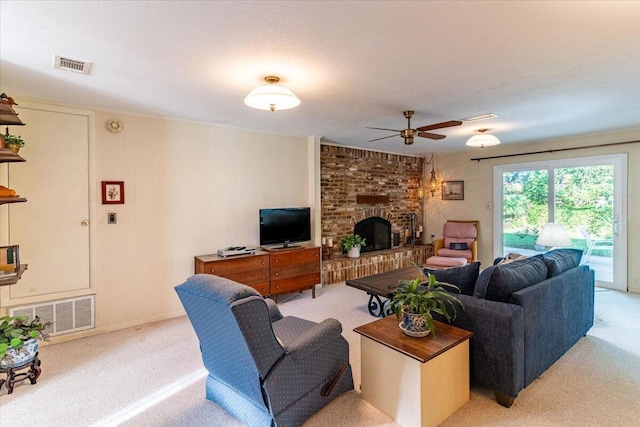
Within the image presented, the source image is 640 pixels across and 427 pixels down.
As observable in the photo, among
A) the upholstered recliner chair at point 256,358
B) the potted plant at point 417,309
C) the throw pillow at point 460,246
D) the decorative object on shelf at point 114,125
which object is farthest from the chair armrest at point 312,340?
the throw pillow at point 460,246

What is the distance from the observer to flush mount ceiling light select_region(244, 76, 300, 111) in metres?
2.35

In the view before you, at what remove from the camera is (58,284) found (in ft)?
10.6

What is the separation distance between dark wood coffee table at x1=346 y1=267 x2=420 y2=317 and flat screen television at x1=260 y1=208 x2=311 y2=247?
1.24 metres

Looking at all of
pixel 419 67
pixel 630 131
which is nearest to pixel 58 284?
pixel 419 67

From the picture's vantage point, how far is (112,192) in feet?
11.3

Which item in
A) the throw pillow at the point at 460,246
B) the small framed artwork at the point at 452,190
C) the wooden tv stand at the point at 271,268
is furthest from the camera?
the small framed artwork at the point at 452,190

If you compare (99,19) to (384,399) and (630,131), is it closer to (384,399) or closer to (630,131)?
(384,399)

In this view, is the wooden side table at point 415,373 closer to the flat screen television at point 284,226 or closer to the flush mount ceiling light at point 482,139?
the flat screen television at point 284,226

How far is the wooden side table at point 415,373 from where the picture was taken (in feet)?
6.09

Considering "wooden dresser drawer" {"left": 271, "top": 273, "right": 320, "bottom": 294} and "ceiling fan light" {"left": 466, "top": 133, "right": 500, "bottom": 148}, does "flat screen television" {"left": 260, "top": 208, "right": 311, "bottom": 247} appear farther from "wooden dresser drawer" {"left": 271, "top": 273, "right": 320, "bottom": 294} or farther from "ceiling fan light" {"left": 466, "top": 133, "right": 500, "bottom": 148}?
"ceiling fan light" {"left": 466, "top": 133, "right": 500, "bottom": 148}


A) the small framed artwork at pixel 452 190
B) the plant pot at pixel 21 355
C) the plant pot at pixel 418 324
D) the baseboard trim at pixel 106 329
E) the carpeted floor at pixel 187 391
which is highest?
the small framed artwork at pixel 452 190

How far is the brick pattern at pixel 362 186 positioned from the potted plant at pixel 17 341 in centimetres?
384

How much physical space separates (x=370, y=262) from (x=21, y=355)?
14.8 ft

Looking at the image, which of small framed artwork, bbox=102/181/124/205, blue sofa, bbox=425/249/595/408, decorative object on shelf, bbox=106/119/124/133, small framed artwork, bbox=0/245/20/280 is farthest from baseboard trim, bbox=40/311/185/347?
blue sofa, bbox=425/249/595/408
